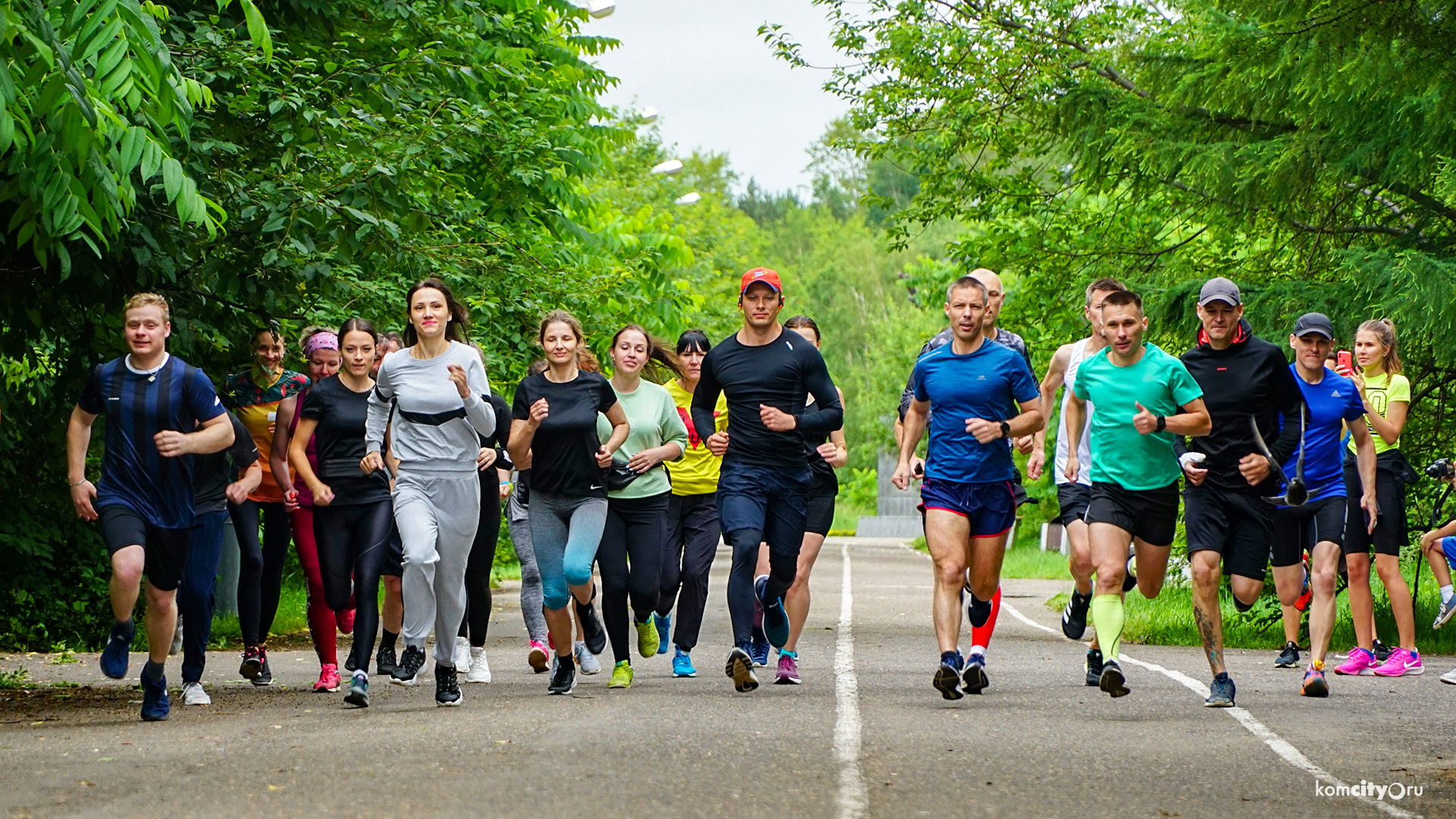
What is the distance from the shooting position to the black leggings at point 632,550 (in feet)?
33.8

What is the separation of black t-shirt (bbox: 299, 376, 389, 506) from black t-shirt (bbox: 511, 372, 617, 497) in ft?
3.08

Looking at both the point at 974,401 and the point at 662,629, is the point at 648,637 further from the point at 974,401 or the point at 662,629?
the point at 974,401

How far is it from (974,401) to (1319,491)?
231 centimetres

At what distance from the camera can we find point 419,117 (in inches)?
548

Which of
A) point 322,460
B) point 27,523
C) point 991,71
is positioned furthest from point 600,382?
point 991,71

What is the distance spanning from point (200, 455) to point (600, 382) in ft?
7.37

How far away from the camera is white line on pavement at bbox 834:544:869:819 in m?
6.27

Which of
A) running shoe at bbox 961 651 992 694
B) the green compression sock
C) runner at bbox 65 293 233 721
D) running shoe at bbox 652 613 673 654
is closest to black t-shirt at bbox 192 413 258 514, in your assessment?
runner at bbox 65 293 233 721

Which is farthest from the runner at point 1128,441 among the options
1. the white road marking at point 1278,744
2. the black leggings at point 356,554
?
the black leggings at point 356,554

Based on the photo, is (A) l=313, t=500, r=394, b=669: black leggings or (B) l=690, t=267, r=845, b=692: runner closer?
(B) l=690, t=267, r=845, b=692: runner

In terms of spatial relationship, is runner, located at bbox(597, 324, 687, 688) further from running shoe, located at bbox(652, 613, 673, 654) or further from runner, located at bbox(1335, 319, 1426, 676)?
runner, located at bbox(1335, 319, 1426, 676)

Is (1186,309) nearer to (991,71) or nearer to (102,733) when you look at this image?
(991,71)

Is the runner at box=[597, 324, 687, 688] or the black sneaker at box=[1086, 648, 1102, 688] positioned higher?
the runner at box=[597, 324, 687, 688]

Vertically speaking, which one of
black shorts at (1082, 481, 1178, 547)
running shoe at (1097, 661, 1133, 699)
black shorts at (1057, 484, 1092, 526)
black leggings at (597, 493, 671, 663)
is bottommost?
running shoe at (1097, 661, 1133, 699)
